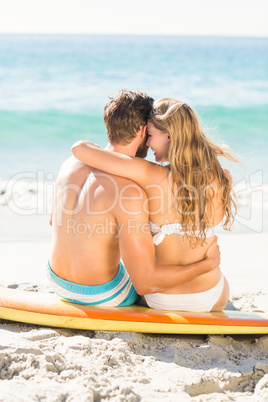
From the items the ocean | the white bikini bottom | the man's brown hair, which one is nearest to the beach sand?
the white bikini bottom

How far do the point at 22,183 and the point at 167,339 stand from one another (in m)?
5.30

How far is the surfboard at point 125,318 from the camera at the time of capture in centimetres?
271

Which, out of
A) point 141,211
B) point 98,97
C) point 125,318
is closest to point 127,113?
point 141,211

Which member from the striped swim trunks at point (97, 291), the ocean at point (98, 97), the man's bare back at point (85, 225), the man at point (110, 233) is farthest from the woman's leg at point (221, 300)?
the ocean at point (98, 97)

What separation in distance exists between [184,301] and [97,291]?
515mm

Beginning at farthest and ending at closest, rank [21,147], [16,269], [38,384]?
[21,147]
[16,269]
[38,384]

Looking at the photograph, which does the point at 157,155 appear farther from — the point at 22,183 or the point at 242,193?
the point at 22,183

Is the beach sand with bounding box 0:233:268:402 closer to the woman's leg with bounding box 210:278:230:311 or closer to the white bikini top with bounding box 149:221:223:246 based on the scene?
the woman's leg with bounding box 210:278:230:311

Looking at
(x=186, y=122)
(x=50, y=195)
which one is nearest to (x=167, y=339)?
(x=186, y=122)

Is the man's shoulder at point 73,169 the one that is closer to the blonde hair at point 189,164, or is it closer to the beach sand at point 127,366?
the blonde hair at point 189,164

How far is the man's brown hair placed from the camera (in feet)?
8.89

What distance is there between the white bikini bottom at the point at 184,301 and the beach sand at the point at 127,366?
0.62 ft

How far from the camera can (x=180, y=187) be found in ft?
8.86

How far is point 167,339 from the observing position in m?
2.73
